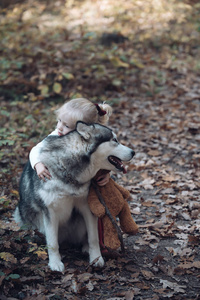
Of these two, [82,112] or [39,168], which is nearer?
[39,168]

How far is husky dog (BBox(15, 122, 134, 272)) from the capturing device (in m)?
2.97

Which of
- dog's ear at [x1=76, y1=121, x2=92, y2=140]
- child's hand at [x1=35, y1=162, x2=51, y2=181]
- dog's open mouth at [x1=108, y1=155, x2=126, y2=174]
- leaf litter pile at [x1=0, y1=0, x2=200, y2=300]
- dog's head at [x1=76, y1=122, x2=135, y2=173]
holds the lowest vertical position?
leaf litter pile at [x1=0, y1=0, x2=200, y2=300]

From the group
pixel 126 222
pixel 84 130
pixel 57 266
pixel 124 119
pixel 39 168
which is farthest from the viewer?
pixel 124 119

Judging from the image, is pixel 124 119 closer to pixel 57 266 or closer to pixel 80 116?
pixel 80 116

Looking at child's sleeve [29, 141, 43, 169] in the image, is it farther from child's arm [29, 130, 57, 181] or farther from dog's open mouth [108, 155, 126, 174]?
dog's open mouth [108, 155, 126, 174]

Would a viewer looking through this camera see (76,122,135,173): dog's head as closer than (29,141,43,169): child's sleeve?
Yes

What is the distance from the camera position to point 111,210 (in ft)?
10.9

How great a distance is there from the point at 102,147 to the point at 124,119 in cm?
460

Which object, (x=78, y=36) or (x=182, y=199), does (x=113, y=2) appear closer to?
(x=78, y=36)

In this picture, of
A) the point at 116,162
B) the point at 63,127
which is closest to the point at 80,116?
the point at 63,127

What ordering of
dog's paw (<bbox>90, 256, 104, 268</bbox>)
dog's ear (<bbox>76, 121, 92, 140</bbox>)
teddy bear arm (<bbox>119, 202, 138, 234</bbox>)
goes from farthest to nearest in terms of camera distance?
teddy bear arm (<bbox>119, 202, 138, 234</bbox>) < dog's paw (<bbox>90, 256, 104, 268</bbox>) < dog's ear (<bbox>76, 121, 92, 140</bbox>)

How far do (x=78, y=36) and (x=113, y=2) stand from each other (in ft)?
12.3

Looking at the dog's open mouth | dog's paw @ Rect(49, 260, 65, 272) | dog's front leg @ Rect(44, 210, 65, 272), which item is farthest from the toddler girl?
dog's paw @ Rect(49, 260, 65, 272)

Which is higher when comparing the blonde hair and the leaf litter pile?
the blonde hair
